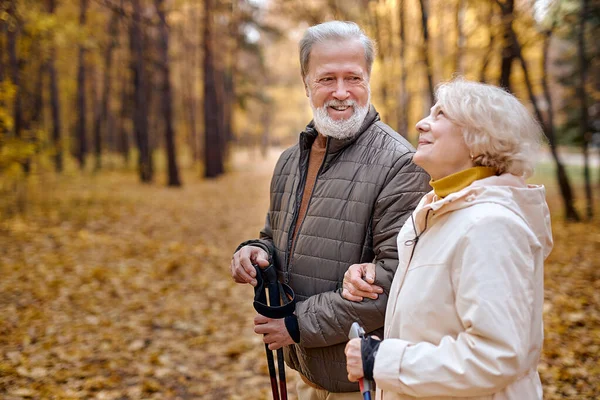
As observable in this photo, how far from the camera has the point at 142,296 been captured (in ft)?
21.9

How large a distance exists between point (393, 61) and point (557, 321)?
10427mm

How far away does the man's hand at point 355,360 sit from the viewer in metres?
1.64

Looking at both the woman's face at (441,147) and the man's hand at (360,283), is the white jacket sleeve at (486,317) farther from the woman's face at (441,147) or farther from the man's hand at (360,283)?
the man's hand at (360,283)

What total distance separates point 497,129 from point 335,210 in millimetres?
856

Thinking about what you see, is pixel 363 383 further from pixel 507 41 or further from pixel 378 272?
pixel 507 41

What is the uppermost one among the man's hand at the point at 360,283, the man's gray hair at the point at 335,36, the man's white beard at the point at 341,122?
the man's gray hair at the point at 335,36

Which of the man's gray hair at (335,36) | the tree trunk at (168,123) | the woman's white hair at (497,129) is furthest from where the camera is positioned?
the tree trunk at (168,123)

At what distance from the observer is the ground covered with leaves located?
4.48m

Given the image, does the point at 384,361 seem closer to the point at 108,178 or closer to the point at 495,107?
the point at 495,107

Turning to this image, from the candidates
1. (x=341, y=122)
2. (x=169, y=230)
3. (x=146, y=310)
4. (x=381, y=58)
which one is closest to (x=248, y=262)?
(x=341, y=122)

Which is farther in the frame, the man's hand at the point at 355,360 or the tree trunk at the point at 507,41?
the tree trunk at the point at 507,41

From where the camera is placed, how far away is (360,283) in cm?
200

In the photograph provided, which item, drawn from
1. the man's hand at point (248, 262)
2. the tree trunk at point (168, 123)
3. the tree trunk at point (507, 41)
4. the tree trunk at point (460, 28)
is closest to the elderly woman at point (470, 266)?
the man's hand at point (248, 262)

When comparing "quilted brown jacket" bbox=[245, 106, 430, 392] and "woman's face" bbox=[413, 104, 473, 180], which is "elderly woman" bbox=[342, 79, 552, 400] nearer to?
"woman's face" bbox=[413, 104, 473, 180]
